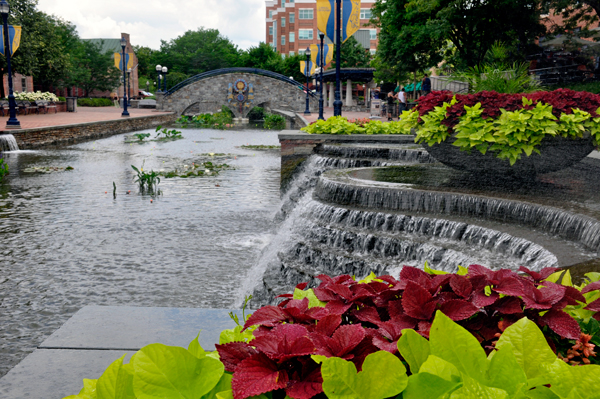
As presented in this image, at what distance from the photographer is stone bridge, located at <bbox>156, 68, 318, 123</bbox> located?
54.5m

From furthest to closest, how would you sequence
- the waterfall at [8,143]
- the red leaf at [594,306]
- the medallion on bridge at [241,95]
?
the medallion on bridge at [241,95] < the waterfall at [8,143] < the red leaf at [594,306]

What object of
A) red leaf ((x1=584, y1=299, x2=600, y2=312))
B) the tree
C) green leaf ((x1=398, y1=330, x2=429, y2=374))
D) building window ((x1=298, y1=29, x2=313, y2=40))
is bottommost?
red leaf ((x1=584, y1=299, x2=600, y2=312))

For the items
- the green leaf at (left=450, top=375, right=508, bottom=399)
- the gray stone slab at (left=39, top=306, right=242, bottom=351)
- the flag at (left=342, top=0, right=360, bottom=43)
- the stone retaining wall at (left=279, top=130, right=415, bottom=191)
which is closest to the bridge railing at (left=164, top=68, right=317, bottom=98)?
the flag at (left=342, top=0, right=360, bottom=43)

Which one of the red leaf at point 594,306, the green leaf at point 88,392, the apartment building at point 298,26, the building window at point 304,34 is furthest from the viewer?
the building window at point 304,34

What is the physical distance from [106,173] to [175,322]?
43.4 ft

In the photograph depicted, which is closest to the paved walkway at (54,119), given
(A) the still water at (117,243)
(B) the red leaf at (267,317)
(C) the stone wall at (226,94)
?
(A) the still water at (117,243)

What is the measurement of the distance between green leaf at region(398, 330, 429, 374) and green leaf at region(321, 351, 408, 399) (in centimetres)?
12

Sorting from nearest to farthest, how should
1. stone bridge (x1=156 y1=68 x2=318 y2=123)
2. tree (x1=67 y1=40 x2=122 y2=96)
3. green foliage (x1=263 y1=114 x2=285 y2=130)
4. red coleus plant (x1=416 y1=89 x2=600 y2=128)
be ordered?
red coleus plant (x1=416 y1=89 x2=600 y2=128)
green foliage (x1=263 y1=114 x2=285 y2=130)
stone bridge (x1=156 y1=68 x2=318 y2=123)
tree (x1=67 y1=40 x2=122 y2=96)

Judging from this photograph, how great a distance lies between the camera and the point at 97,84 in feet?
233

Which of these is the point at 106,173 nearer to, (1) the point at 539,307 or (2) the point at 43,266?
(2) the point at 43,266

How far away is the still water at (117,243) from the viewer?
20.1ft

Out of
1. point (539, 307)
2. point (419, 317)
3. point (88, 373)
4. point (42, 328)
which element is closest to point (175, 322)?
point (88, 373)

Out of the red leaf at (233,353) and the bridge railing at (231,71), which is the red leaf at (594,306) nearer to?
the red leaf at (233,353)

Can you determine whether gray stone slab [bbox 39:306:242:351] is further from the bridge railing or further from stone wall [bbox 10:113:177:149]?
the bridge railing
